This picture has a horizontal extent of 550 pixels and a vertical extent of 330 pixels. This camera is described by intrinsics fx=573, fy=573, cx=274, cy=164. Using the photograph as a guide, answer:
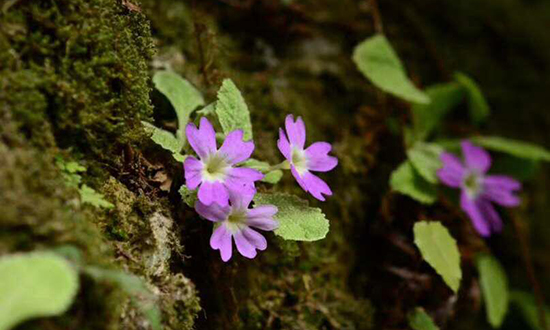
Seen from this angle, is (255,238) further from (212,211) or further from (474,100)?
(474,100)

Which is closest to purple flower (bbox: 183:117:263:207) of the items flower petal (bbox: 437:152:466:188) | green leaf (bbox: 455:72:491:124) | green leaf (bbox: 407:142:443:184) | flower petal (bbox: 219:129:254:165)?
flower petal (bbox: 219:129:254:165)

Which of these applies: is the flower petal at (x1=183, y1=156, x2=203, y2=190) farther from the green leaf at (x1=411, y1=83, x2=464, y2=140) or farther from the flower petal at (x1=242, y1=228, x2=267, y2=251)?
the green leaf at (x1=411, y1=83, x2=464, y2=140)

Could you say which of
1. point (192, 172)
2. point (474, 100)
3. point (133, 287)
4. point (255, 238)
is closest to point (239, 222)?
point (255, 238)

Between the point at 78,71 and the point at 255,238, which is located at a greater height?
the point at 78,71

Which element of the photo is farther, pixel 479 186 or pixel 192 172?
pixel 479 186

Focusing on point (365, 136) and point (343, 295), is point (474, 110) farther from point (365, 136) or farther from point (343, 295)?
point (343, 295)

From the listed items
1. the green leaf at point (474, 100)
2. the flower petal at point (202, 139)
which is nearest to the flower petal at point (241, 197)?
the flower petal at point (202, 139)
